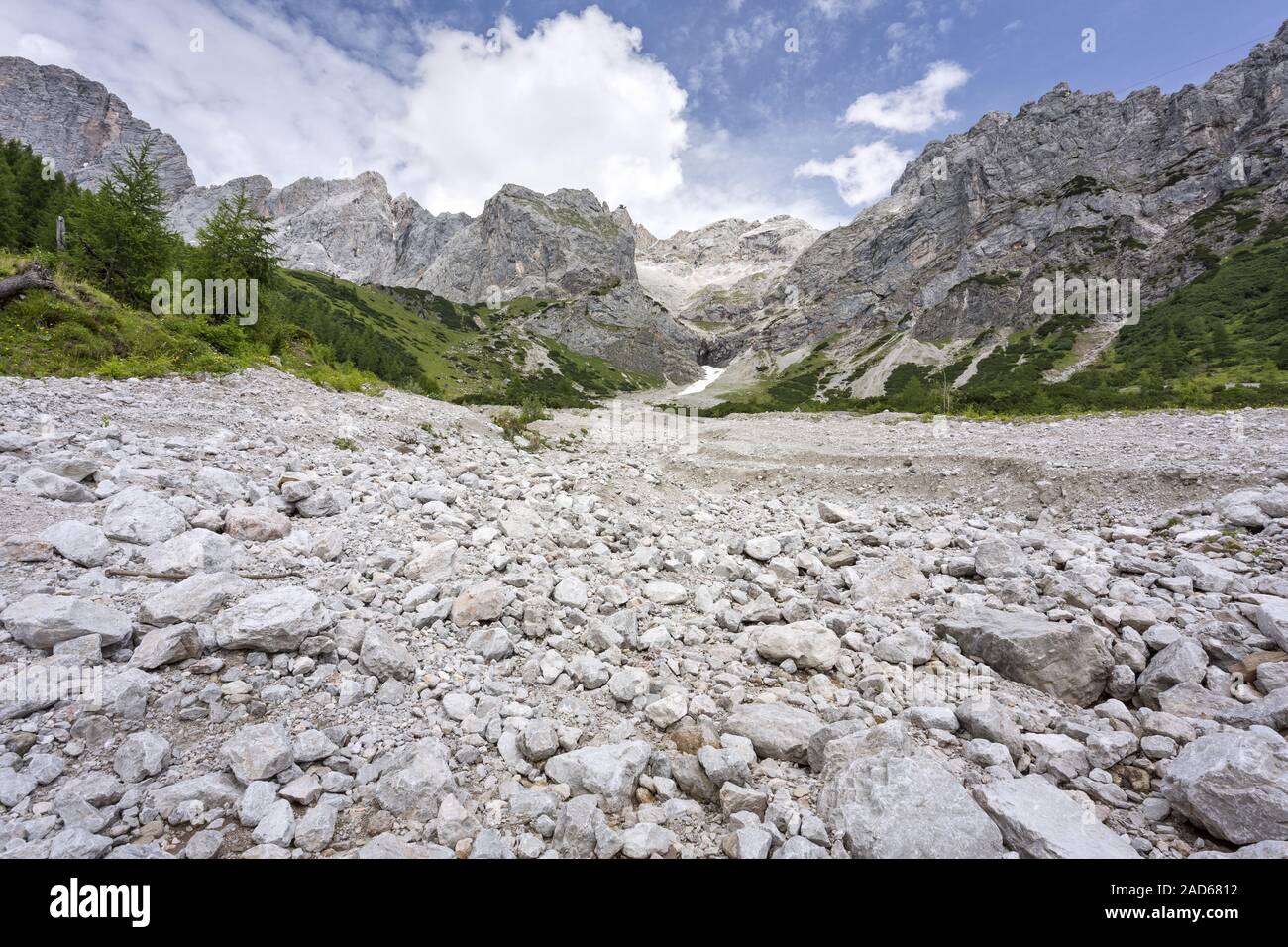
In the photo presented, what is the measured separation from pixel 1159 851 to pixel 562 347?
170752 mm

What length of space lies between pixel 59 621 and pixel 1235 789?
28.9 ft

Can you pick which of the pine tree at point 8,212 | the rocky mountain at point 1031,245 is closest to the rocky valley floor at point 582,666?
the pine tree at point 8,212

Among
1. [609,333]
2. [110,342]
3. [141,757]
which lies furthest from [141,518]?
[609,333]

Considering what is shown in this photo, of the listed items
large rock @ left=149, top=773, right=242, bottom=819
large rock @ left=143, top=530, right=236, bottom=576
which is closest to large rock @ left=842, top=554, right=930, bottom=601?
large rock @ left=149, top=773, right=242, bottom=819

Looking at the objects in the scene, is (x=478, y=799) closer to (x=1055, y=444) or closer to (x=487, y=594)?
(x=487, y=594)

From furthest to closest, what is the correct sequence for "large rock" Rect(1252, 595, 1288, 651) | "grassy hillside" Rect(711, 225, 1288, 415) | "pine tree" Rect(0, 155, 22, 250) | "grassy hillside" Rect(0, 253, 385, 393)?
"grassy hillside" Rect(711, 225, 1288, 415) < "pine tree" Rect(0, 155, 22, 250) < "grassy hillside" Rect(0, 253, 385, 393) < "large rock" Rect(1252, 595, 1288, 651)

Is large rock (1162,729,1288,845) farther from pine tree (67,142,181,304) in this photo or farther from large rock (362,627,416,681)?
pine tree (67,142,181,304)

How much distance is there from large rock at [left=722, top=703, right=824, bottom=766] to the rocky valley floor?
3cm

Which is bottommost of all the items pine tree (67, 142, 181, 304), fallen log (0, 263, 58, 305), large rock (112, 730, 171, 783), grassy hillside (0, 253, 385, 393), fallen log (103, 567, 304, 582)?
large rock (112, 730, 171, 783)

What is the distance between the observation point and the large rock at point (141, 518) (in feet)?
18.1

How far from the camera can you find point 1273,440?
12.6 m

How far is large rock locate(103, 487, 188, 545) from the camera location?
5520mm

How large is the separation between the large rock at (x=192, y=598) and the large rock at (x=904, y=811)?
5.63m

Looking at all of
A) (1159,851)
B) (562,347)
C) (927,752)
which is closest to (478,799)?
(927,752)
